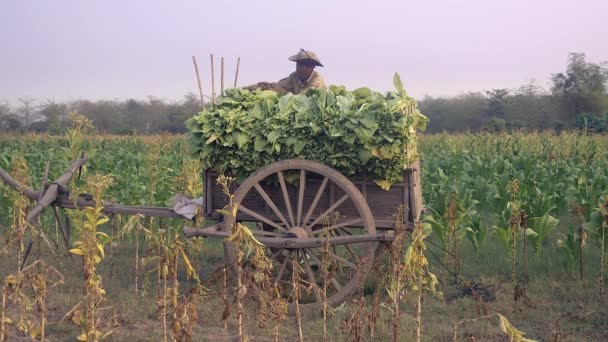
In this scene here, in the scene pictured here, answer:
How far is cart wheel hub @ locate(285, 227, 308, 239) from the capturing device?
504 centimetres

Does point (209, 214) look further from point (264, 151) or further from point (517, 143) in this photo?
point (517, 143)

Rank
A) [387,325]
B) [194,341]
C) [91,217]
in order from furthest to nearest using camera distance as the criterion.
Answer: [387,325] → [194,341] → [91,217]

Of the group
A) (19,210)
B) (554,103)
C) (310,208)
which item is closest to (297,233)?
(310,208)

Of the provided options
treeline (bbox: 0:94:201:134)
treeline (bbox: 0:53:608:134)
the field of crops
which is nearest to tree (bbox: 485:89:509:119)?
treeline (bbox: 0:53:608:134)

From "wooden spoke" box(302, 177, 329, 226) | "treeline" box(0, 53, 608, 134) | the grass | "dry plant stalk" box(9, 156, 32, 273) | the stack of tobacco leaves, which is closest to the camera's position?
"dry plant stalk" box(9, 156, 32, 273)

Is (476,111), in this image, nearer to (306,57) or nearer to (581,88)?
(581,88)

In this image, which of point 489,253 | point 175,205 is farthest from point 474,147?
point 175,205

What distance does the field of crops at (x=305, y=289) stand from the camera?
3.38 metres

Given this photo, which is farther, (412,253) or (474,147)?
(474,147)

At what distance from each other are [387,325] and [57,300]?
3.02 metres

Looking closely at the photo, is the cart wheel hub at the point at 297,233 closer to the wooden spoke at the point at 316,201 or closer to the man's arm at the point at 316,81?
the wooden spoke at the point at 316,201

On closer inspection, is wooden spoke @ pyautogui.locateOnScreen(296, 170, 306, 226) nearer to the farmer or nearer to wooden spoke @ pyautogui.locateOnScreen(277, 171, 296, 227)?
wooden spoke @ pyautogui.locateOnScreen(277, 171, 296, 227)

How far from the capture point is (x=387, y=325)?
16.0 ft

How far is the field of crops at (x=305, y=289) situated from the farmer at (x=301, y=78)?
1265mm
